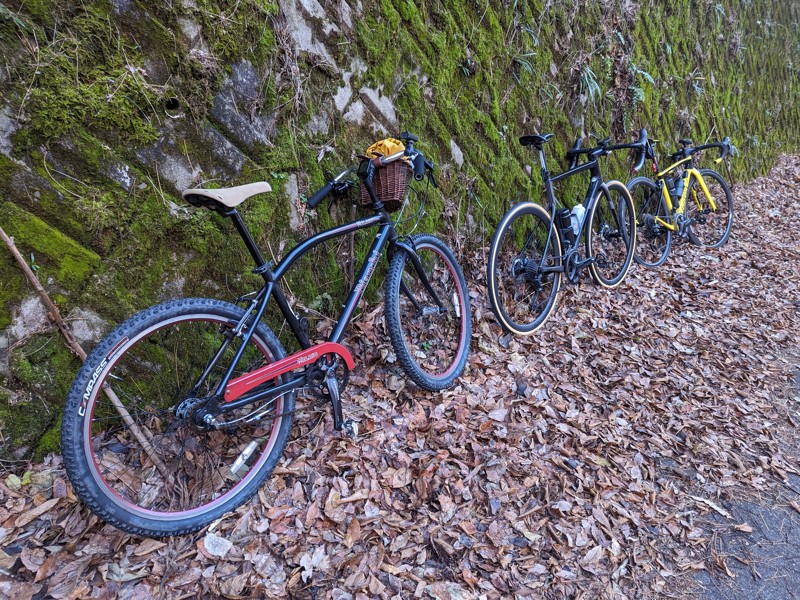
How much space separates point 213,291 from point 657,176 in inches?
234

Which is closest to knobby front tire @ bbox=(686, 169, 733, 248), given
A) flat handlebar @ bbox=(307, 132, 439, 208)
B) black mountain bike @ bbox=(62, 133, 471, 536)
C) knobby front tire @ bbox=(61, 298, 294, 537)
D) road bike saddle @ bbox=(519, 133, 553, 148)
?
road bike saddle @ bbox=(519, 133, 553, 148)

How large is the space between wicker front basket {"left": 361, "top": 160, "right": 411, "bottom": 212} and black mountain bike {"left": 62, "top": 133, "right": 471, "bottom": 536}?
0.05 meters

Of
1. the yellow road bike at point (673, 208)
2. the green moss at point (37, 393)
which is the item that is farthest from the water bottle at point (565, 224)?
the green moss at point (37, 393)

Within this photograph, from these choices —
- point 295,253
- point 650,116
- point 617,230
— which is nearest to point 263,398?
point 295,253

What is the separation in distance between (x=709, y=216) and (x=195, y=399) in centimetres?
823

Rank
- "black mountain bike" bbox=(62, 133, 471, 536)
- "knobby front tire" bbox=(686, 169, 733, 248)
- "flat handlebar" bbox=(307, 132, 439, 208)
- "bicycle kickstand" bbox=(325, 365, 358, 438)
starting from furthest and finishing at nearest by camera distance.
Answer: "knobby front tire" bbox=(686, 169, 733, 248)
"flat handlebar" bbox=(307, 132, 439, 208)
"bicycle kickstand" bbox=(325, 365, 358, 438)
"black mountain bike" bbox=(62, 133, 471, 536)

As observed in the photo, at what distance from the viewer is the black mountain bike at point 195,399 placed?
70.7 inches

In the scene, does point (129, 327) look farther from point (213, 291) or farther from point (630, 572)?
point (630, 572)

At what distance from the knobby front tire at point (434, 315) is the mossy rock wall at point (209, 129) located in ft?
1.53

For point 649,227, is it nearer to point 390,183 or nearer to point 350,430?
point 390,183

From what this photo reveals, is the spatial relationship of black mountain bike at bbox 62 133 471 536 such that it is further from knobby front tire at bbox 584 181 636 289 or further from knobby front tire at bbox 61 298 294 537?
knobby front tire at bbox 584 181 636 289

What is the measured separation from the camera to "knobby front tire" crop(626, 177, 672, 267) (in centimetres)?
561

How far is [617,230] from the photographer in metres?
5.05

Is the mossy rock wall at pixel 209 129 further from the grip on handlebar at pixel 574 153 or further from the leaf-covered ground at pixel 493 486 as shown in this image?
the leaf-covered ground at pixel 493 486
